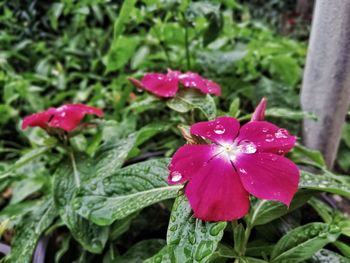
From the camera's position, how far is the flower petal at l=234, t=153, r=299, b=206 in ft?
1.49

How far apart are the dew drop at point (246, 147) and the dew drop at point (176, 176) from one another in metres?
0.09

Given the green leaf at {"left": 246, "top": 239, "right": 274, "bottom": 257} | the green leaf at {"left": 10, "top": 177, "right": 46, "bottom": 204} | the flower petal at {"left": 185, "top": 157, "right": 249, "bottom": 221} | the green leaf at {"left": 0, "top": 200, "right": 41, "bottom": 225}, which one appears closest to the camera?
the flower petal at {"left": 185, "top": 157, "right": 249, "bottom": 221}

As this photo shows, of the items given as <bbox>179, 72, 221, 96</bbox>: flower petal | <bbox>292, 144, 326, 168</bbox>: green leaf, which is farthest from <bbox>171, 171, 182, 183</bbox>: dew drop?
<bbox>292, 144, 326, 168</bbox>: green leaf

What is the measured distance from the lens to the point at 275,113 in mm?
861

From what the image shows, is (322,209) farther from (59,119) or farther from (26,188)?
(26,188)

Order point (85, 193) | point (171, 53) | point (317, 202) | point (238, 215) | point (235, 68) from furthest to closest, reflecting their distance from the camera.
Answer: point (171, 53) → point (235, 68) → point (317, 202) → point (85, 193) → point (238, 215)

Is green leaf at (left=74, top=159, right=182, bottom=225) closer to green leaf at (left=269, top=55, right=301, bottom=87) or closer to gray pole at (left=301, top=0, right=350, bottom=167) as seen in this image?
gray pole at (left=301, top=0, right=350, bottom=167)

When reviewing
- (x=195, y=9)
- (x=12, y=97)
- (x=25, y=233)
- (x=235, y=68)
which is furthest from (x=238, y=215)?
(x=12, y=97)

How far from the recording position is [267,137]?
530mm

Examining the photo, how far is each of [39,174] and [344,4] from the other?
Answer: 876 mm

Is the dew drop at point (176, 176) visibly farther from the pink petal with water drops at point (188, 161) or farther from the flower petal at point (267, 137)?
the flower petal at point (267, 137)

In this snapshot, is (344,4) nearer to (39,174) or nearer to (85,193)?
(85,193)

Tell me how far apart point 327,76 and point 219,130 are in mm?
437

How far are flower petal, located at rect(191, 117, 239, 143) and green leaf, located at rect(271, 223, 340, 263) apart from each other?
204mm
